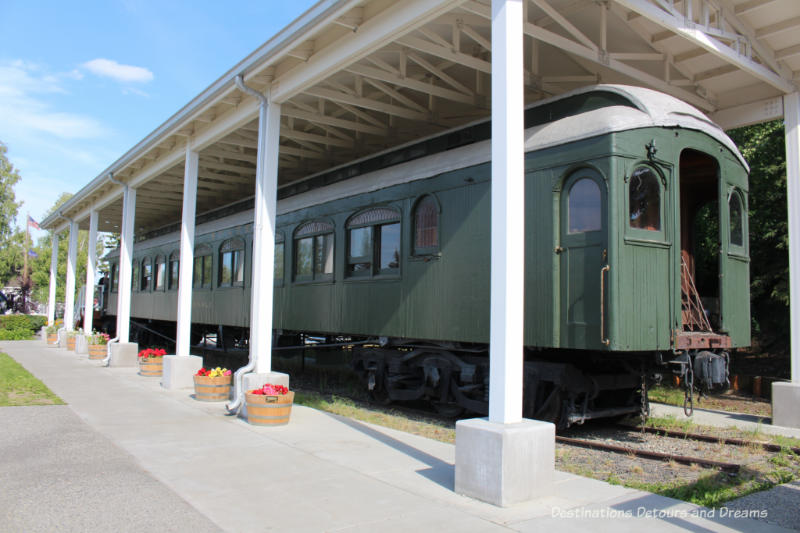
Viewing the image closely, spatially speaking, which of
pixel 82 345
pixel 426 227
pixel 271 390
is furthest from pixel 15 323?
pixel 426 227

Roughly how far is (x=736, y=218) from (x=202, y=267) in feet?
38.1

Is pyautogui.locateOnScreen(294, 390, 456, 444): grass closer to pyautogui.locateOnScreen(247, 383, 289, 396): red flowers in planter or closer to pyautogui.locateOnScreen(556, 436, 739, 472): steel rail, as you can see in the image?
pyautogui.locateOnScreen(247, 383, 289, 396): red flowers in planter

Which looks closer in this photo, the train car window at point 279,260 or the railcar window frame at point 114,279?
the train car window at point 279,260

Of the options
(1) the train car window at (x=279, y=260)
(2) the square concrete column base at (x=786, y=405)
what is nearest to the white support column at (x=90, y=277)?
(1) the train car window at (x=279, y=260)

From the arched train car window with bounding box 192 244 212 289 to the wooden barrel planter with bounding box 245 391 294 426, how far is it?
7.54 m

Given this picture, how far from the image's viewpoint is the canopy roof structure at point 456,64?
659 cm

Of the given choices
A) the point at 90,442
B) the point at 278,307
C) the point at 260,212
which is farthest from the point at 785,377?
the point at 90,442

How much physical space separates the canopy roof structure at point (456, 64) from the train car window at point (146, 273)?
23.8 feet

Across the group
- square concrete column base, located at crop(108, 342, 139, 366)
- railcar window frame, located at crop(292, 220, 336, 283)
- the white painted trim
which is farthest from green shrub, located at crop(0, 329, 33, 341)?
the white painted trim

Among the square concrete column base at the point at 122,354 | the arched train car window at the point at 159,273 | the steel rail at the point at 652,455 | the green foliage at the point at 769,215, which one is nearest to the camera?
the steel rail at the point at 652,455

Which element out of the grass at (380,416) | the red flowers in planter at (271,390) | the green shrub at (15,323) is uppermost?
the green shrub at (15,323)

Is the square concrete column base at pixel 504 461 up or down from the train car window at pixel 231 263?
down

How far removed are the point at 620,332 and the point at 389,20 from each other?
3.91 m

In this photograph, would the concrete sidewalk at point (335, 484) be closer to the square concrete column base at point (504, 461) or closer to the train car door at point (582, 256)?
the square concrete column base at point (504, 461)
